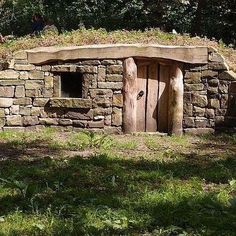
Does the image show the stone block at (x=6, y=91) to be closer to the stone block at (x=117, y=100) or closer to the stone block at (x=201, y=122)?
the stone block at (x=117, y=100)

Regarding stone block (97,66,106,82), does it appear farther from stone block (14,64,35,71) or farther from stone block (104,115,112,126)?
stone block (14,64,35,71)

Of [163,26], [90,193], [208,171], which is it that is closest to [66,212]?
[90,193]

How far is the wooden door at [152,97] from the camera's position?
29.4 ft

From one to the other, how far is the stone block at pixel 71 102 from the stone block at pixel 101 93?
0.45ft

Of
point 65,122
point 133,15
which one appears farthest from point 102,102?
point 133,15

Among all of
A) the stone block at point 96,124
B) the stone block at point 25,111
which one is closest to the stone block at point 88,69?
the stone block at point 96,124

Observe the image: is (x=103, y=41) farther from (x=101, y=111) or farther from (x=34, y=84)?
(x=34, y=84)

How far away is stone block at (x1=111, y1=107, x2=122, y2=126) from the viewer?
29.4 ft

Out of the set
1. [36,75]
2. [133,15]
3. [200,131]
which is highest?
[133,15]

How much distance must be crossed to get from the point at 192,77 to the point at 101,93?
5.27 feet

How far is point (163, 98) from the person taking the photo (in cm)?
902

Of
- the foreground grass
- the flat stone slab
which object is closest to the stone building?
the flat stone slab

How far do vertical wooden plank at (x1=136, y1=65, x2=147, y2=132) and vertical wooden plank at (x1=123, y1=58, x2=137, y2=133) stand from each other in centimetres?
9

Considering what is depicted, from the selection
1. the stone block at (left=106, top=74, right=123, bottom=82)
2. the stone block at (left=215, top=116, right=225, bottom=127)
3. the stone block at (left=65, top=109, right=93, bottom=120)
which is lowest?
the stone block at (left=215, top=116, right=225, bottom=127)
